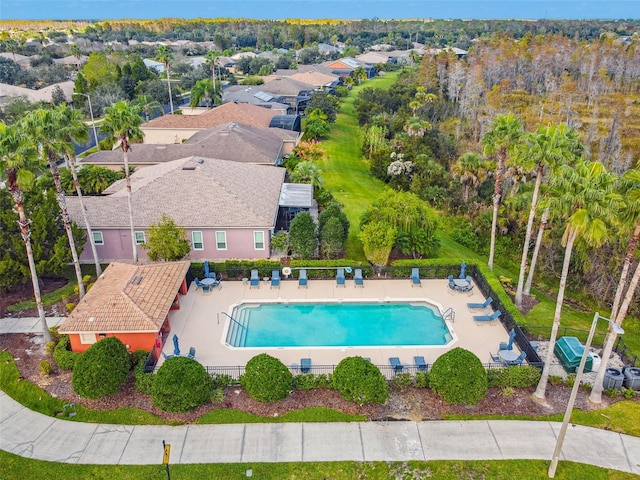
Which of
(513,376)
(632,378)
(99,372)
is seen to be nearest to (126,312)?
(99,372)

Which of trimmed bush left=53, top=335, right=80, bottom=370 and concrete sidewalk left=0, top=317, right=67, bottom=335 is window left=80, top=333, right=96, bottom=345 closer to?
trimmed bush left=53, top=335, right=80, bottom=370

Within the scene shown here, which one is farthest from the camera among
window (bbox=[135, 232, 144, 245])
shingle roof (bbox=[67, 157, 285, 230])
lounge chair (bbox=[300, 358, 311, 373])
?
window (bbox=[135, 232, 144, 245])

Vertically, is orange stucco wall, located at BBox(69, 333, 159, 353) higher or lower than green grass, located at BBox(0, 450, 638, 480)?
higher

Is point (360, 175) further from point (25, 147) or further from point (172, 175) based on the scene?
point (25, 147)

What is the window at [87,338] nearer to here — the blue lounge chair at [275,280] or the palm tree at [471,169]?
the blue lounge chair at [275,280]

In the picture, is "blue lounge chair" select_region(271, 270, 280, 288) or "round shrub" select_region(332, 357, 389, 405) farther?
"blue lounge chair" select_region(271, 270, 280, 288)

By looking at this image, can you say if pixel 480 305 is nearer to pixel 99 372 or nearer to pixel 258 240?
pixel 258 240

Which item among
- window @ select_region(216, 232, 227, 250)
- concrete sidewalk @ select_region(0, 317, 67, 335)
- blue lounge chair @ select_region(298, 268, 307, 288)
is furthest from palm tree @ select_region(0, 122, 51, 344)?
blue lounge chair @ select_region(298, 268, 307, 288)
